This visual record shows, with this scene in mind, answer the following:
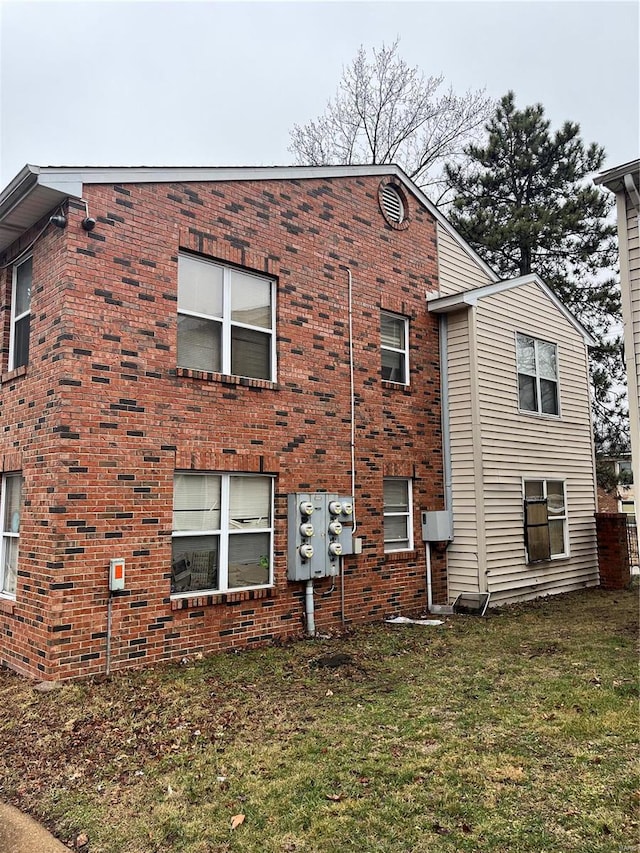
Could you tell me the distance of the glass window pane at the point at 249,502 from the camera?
7679 mm

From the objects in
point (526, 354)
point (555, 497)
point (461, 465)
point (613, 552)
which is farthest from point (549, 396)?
point (613, 552)

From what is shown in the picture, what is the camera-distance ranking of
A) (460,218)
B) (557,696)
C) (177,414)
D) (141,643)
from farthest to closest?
(460,218)
(177,414)
(141,643)
(557,696)

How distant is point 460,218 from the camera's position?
22.9 metres

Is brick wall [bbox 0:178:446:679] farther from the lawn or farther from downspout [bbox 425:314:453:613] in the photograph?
downspout [bbox 425:314:453:613]

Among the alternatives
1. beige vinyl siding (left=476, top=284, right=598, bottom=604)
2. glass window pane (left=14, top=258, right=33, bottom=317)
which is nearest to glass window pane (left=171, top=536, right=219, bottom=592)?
glass window pane (left=14, top=258, right=33, bottom=317)

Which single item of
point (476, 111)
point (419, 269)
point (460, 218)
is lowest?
point (419, 269)

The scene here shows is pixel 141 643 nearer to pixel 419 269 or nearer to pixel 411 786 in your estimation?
pixel 411 786

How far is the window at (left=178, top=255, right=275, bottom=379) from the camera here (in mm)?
7582

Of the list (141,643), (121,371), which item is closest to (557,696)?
(141,643)

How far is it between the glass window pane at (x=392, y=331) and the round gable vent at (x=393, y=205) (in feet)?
5.47

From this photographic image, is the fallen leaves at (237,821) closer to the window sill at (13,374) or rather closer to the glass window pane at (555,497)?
the window sill at (13,374)

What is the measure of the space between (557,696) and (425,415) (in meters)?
5.71

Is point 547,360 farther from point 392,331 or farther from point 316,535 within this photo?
point 316,535

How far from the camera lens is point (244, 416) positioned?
7812 mm
